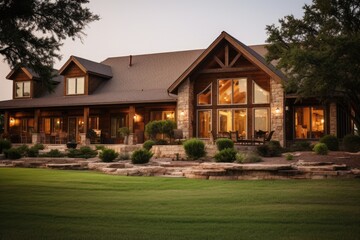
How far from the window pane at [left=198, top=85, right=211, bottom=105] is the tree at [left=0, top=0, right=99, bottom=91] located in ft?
36.6

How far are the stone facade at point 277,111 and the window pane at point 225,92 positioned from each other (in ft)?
9.20

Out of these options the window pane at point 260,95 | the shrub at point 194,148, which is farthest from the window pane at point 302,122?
the shrub at point 194,148

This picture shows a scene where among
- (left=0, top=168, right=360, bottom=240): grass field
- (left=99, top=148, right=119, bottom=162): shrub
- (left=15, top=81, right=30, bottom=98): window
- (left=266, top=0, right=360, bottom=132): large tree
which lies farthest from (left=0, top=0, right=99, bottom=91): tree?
(left=15, top=81, right=30, bottom=98): window

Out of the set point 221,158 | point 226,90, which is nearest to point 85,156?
point 221,158

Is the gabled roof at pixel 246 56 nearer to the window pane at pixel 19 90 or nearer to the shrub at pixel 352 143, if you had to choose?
the shrub at pixel 352 143

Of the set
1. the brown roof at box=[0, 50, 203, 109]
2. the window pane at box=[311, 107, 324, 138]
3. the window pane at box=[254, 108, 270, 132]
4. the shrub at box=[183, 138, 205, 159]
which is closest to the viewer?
the shrub at box=[183, 138, 205, 159]

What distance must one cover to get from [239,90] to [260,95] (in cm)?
133

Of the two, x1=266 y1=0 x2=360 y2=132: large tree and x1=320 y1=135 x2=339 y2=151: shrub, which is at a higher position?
x1=266 y1=0 x2=360 y2=132: large tree

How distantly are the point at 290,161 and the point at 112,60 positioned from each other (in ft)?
68.5

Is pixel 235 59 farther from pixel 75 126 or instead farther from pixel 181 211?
pixel 181 211

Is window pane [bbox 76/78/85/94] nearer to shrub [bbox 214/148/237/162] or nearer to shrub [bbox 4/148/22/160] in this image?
shrub [bbox 4/148/22/160]

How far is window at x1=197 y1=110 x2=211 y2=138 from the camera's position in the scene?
22.2 m

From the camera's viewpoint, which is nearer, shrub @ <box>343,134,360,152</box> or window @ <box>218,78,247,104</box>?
shrub @ <box>343,134,360,152</box>

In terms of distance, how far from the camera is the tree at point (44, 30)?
11.3 metres
